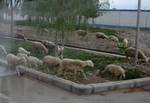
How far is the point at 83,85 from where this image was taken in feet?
25.5

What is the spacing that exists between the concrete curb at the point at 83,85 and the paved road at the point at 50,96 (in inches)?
5.5

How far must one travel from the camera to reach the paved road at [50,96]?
282 inches

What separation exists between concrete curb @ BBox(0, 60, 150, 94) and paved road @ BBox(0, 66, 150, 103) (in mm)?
140

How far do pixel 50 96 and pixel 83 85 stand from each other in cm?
77

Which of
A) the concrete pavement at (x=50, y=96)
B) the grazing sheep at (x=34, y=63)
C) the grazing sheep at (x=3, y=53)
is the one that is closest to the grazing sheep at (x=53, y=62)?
the grazing sheep at (x=34, y=63)

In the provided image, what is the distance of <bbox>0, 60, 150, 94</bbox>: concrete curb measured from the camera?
7680mm

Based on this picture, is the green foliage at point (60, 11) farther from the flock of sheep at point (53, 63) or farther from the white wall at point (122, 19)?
the white wall at point (122, 19)

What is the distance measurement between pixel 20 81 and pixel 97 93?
192 cm

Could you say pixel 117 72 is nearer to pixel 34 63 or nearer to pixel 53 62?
pixel 53 62

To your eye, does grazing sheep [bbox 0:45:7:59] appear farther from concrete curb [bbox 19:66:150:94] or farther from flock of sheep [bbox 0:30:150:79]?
concrete curb [bbox 19:66:150:94]

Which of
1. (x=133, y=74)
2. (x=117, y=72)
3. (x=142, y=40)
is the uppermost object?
(x=117, y=72)

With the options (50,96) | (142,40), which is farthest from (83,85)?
(142,40)

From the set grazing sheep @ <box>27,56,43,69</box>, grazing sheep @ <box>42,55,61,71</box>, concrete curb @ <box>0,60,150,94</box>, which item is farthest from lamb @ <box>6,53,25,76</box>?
grazing sheep @ <box>42,55,61,71</box>

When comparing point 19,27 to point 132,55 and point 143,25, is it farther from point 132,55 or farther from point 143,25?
point 143,25
